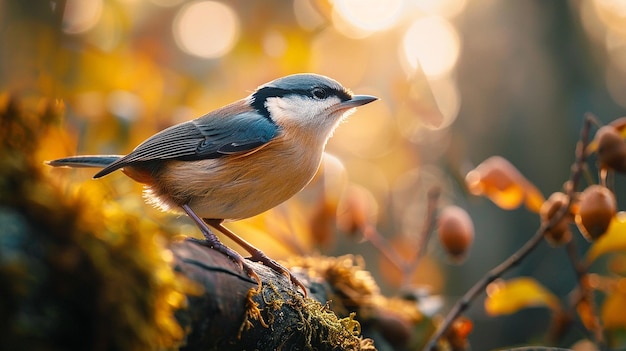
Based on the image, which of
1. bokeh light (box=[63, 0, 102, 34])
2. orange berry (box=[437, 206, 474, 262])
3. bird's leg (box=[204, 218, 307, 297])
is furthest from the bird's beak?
bokeh light (box=[63, 0, 102, 34])

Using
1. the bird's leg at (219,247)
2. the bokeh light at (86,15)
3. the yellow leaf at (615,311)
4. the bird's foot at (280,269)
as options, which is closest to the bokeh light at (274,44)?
the bokeh light at (86,15)

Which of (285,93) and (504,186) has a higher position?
(285,93)

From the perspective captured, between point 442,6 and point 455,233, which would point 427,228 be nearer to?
point 455,233

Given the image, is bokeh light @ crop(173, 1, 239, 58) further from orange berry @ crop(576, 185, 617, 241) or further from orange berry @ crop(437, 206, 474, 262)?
orange berry @ crop(576, 185, 617, 241)

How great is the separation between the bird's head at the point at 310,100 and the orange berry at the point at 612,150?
95 cm

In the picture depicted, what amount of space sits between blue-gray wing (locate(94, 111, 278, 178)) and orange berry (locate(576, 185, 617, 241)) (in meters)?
1.14

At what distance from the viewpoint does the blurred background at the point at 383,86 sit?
9.04ft

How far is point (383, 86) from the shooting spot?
4.89m

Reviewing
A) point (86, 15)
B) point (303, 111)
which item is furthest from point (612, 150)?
point (86, 15)

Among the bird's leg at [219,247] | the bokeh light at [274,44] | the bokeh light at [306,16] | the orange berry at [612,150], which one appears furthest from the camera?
the bokeh light at [306,16]

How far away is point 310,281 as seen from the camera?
7.80ft

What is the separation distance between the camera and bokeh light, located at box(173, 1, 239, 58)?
4.19 m

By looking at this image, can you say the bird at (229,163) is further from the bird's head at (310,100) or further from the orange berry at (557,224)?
the orange berry at (557,224)

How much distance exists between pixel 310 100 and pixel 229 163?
58 centimetres
